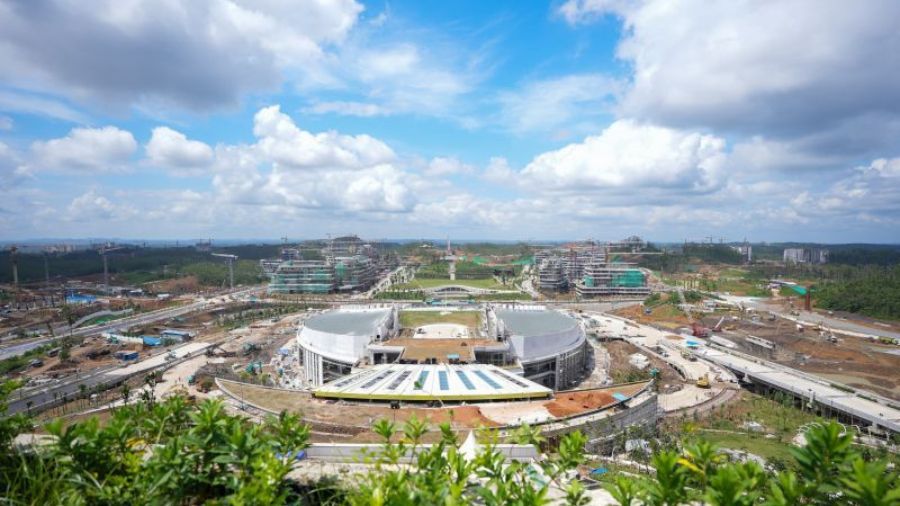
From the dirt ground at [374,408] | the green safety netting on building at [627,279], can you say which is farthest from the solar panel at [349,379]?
the green safety netting on building at [627,279]

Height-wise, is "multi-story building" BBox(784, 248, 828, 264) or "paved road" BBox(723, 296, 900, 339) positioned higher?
"multi-story building" BBox(784, 248, 828, 264)

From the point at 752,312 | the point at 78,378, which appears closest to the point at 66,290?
the point at 78,378

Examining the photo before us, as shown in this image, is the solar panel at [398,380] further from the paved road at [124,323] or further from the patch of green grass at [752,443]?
the paved road at [124,323]

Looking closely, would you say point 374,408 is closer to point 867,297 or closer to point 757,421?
point 757,421

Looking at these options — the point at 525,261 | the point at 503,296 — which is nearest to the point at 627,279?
the point at 503,296

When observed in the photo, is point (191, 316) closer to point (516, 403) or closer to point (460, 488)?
point (516, 403)

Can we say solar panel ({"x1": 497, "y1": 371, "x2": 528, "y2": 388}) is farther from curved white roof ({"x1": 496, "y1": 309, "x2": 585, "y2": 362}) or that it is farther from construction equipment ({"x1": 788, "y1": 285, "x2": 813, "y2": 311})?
construction equipment ({"x1": 788, "y1": 285, "x2": 813, "y2": 311})

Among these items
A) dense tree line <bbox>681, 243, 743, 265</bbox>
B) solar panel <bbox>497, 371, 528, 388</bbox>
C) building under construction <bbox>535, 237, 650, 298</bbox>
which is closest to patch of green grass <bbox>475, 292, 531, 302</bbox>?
building under construction <bbox>535, 237, 650, 298</bbox>
